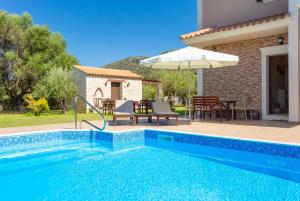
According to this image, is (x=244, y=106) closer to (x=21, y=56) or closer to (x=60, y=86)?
(x=60, y=86)

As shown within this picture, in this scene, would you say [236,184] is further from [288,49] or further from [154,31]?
[154,31]

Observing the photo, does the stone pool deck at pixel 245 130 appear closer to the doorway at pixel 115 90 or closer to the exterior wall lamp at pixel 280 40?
the exterior wall lamp at pixel 280 40

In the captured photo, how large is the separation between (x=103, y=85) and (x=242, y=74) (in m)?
14.0

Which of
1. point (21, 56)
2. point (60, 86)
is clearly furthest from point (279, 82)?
point (21, 56)

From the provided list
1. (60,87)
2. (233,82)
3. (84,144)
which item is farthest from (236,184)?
(60,87)

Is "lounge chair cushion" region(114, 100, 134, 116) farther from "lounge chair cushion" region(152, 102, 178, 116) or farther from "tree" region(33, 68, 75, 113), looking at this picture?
"tree" region(33, 68, 75, 113)

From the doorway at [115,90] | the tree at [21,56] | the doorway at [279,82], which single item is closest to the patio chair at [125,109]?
the doorway at [279,82]

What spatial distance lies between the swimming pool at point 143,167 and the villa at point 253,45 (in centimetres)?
530

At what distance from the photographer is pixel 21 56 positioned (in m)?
24.4

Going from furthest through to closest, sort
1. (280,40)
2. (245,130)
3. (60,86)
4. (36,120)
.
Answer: (60,86), (36,120), (280,40), (245,130)

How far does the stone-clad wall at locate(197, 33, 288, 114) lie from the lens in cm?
1244

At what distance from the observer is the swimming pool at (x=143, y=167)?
443cm

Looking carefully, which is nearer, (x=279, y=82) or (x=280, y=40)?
(x=280, y=40)

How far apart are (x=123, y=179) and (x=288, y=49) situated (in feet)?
28.7
